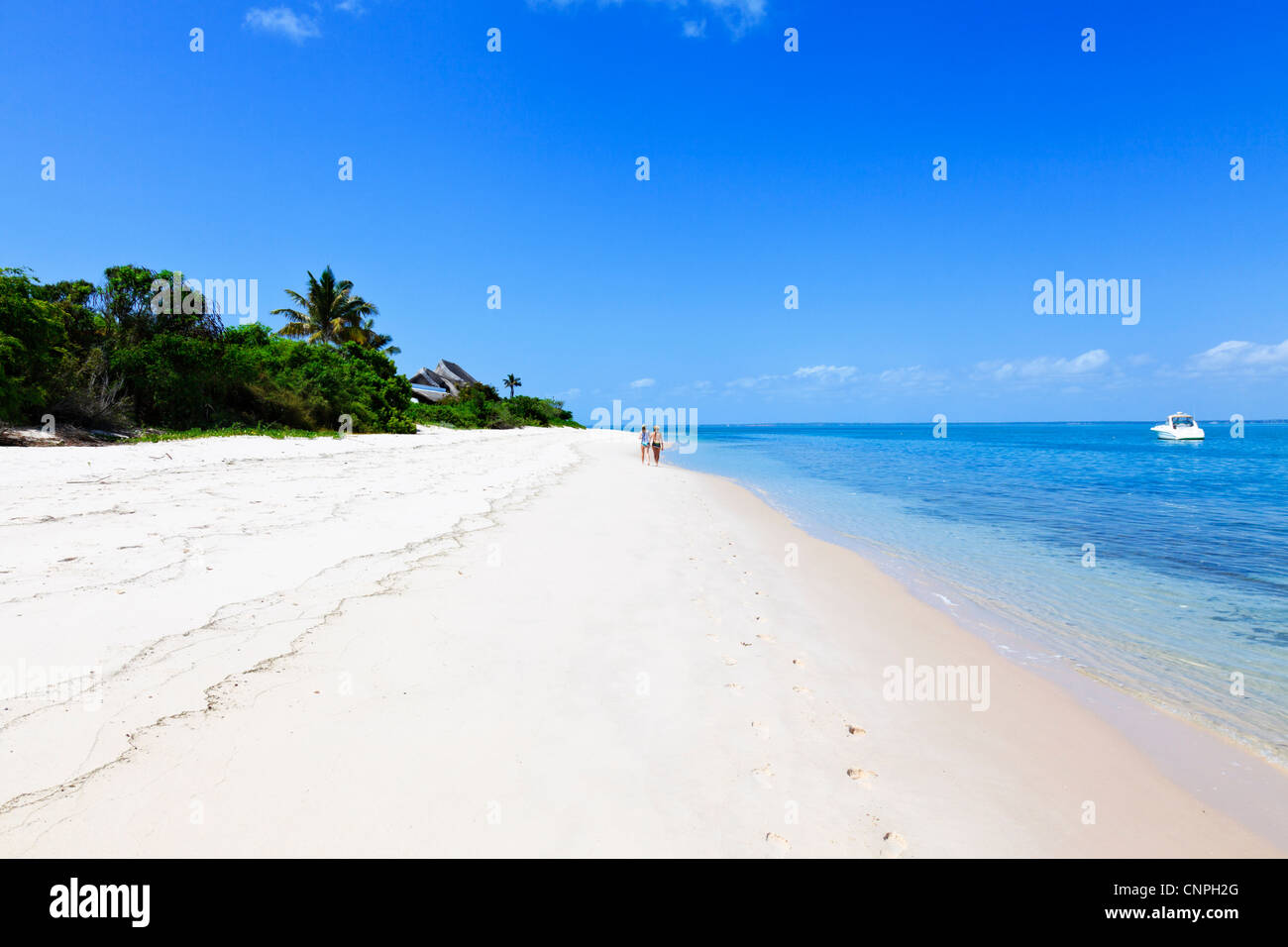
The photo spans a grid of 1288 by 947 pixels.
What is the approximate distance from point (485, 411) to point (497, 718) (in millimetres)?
53750

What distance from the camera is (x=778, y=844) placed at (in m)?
2.42

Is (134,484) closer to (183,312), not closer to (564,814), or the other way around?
(564,814)

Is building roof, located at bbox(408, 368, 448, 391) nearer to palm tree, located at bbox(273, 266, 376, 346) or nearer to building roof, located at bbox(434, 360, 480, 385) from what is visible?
building roof, located at bbox(434, 360, 480, 385)

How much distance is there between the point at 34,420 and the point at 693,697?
2082cm

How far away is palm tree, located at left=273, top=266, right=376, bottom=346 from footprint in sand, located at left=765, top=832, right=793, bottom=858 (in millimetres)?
44262

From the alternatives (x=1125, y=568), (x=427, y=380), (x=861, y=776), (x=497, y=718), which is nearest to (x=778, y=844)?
(x=861, y=776)

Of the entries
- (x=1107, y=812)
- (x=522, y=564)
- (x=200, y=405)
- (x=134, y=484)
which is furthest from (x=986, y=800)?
(x=200, y=405)

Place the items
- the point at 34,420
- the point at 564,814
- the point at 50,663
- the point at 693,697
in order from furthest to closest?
the point at 34,420, the point at 693,697, the point at 50,663, the point at 564,814

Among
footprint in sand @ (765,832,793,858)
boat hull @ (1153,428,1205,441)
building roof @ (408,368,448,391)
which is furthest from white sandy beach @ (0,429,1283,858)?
boat hull @ (1153,428,1205,441)

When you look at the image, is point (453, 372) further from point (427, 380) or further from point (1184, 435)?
point (1184, 435)

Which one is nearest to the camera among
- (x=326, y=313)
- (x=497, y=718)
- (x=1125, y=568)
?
(x=497, y=718)

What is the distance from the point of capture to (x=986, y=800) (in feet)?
9.57

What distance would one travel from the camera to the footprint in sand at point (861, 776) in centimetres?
295

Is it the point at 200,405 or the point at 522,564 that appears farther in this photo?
the point at 200,405
